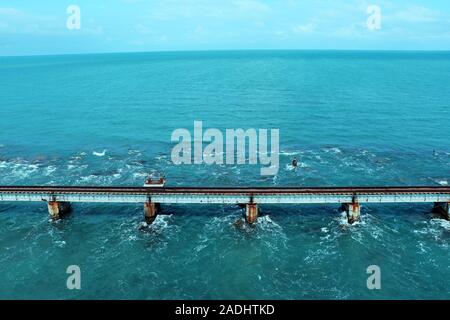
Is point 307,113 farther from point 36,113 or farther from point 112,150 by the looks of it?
point 36,113

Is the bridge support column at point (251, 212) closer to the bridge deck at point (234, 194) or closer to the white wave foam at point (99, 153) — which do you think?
the bridge deck at point (234, 194)

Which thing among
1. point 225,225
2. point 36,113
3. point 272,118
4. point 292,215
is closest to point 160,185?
point 225,225

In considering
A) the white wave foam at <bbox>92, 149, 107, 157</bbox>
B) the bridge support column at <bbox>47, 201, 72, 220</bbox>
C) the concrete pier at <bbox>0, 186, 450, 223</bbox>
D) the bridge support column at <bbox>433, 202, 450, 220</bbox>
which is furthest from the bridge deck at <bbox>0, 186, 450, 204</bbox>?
the white wave foam at <bbox>92, 149, 107, 157</bbox>

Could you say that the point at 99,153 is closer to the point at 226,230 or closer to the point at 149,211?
the point at 149,211

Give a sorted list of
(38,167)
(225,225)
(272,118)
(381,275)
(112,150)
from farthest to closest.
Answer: (272,118) < (112,150) < (38,167) < (225,225) < (381,275)

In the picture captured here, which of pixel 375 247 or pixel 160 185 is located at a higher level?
pixel 160 185

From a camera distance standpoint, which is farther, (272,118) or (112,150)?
(272,118)

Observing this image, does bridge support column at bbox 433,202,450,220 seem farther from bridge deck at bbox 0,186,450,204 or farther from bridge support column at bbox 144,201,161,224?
bridge support column at bbox 144,201,161,224
